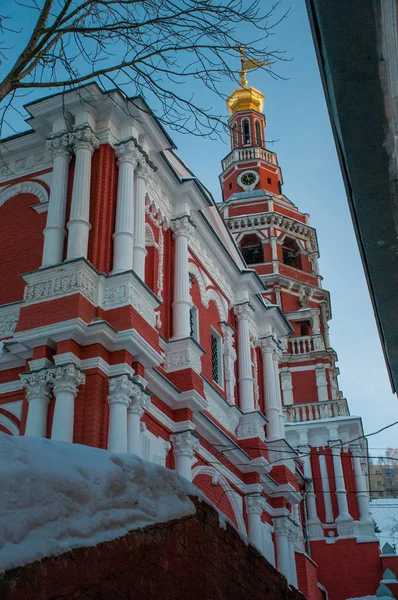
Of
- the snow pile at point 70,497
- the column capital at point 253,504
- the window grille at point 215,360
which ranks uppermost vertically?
the window grille at point 215,360

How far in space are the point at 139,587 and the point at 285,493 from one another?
17.2m

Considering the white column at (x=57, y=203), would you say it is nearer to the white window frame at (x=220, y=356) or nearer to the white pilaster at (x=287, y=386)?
the white window frame at (x=220, y=356)

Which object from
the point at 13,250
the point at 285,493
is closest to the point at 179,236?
the point at 13,250

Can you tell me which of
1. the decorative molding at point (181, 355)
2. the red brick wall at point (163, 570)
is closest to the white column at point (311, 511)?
the decorative molding at point (181, 355)

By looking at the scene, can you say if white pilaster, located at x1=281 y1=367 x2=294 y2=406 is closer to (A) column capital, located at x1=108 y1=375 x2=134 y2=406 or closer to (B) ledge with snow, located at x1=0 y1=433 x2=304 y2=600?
(A) column capital, located at x1=108 y1=375 x2=134 y2=406

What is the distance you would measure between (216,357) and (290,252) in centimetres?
2279

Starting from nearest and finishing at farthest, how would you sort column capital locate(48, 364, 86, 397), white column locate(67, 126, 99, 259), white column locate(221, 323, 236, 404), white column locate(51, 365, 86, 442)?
1. white column locate(51, 365, 86, 442)
2. column capital locate(48, 364, 86, 397)
3. white column locate(67, 126, 99, 259)
4. white column locate(221, 323, 236, 404)

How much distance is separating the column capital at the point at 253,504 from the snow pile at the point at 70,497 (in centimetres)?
1438

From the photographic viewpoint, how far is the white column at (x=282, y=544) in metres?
19.6

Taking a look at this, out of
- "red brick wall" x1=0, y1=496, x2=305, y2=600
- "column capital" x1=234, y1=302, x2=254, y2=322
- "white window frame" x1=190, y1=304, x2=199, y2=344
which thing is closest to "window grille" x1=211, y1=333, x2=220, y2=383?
"white window frame" x1=190, y1=304, x2=199, y2=344

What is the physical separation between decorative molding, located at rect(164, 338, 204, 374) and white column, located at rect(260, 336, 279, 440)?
6156 mm

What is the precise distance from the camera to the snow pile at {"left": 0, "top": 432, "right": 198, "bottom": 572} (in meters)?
3.52

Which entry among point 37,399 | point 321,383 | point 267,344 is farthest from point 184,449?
point 321,383

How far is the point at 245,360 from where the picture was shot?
21.0 metres
